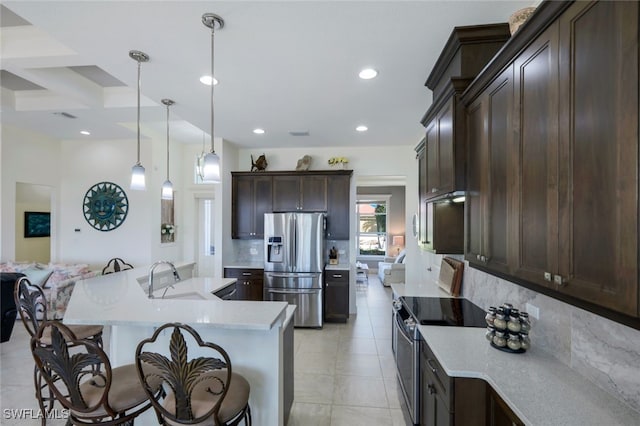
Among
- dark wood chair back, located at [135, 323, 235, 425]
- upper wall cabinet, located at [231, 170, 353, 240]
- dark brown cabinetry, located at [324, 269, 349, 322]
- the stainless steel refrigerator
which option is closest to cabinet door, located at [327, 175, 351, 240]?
upper wall cabinet, located at [231, 170, 353, 240]

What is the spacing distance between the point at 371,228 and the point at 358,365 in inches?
265

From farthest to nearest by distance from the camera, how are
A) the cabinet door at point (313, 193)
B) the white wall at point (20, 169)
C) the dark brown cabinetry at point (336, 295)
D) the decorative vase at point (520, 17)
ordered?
the cabinet door at point (313, 193), the white wall at point (20, 169), the dark brown cabinetry at point (336, 295), the decorative vase at point (520, 17)

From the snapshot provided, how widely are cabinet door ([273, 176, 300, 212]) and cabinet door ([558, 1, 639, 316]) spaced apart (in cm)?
→ 418

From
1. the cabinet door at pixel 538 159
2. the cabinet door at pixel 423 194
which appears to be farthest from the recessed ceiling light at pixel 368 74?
the cabinet door at pixel 538 159

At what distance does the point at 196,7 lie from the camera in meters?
1.79

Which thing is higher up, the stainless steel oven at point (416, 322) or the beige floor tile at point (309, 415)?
the stainless steel oven at point (416, 322)

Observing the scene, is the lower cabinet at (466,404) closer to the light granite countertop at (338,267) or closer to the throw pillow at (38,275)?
the light granite countertop at (338,267)

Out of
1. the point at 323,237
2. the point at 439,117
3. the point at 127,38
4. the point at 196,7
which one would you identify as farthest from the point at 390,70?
the point at 323,237

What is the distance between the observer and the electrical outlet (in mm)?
1785

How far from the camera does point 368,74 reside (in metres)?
2.64

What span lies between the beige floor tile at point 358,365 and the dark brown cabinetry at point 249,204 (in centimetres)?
248

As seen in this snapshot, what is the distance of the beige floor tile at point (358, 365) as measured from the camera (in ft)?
10.6

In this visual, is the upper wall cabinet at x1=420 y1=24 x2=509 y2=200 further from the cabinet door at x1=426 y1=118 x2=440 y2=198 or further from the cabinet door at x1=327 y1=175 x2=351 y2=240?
the cabinet door at x1=327 y1=175 x2=351 y2=240

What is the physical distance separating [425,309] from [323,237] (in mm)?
2429
